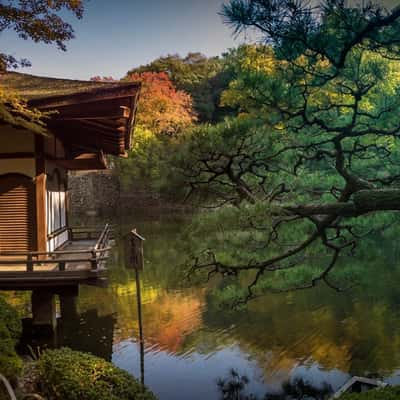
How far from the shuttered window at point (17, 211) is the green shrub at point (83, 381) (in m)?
4.21

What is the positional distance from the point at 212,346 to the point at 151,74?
2419 centimetres

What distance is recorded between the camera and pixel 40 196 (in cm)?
788

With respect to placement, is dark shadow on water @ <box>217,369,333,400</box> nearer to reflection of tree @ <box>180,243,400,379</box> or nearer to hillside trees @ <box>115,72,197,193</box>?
reflection of tree @ <box>180,243,400,379</box>

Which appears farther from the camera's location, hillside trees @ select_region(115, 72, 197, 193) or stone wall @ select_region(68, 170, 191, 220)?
stone wall @ select_region(68, 170, 191, 220)

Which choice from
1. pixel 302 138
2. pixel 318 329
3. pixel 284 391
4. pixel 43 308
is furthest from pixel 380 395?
pixel 43 308

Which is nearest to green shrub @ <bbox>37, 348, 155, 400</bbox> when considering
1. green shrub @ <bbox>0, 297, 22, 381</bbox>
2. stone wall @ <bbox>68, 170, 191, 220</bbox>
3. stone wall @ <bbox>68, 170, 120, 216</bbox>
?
green shrub @ <bbox>0, 297, 22, 381</bbox>

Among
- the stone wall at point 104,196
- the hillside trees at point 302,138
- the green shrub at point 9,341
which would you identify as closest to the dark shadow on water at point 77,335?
the green shrub at point 9,341

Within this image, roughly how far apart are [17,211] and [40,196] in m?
0.47

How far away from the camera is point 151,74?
2953 cm

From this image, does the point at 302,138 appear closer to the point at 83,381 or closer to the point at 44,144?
the point at 83,381

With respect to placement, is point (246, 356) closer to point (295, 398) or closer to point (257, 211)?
point (295, 398)

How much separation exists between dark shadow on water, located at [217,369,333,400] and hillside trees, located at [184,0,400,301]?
1.89 metres

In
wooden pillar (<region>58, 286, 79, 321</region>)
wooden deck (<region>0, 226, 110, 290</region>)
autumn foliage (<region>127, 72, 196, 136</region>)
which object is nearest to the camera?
wooden deck (<region>0, 226, 110, 290</region>)

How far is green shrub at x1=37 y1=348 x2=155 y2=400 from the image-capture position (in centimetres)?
368
